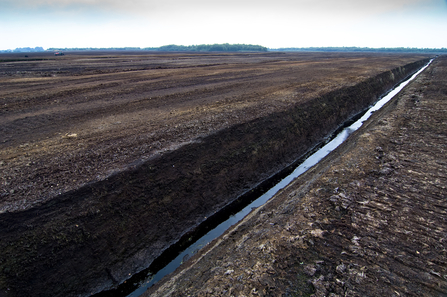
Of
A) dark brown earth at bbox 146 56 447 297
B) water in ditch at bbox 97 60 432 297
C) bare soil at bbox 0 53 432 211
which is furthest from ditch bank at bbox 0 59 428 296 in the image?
dark brown earth at bbox 146 56 447 297

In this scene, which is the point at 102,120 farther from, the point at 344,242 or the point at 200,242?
the point at 344,242

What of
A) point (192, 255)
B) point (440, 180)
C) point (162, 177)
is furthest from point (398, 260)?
point (162, 177)

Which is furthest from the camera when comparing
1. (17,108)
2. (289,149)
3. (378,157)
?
(17,108)

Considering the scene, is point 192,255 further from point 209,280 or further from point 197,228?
point 209,280

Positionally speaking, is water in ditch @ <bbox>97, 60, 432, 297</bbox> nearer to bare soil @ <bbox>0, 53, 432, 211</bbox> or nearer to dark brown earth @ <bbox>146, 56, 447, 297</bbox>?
dark brown earth @ <bbox>146, 56, 447, 297</bbox>

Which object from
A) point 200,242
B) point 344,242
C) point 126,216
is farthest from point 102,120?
point 344,242
